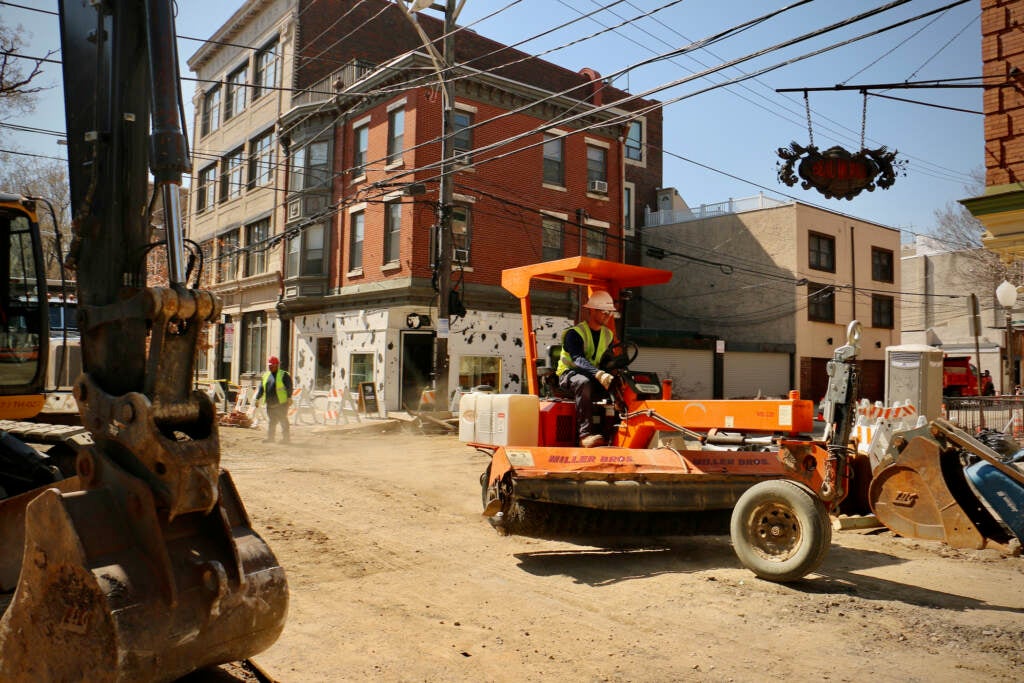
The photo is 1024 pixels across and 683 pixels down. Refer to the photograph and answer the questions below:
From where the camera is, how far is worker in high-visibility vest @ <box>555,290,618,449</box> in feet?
24.4

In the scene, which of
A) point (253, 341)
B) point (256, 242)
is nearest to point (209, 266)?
point (253, 341)

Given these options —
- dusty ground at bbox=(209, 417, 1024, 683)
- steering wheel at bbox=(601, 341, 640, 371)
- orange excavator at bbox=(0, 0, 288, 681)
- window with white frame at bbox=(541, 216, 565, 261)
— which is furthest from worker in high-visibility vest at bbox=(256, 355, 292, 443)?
orange excavator at bbox=(0, 0, 288, 681)

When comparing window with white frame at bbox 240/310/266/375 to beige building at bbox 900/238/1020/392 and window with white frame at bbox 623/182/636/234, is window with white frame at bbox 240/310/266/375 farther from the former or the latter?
beige building at bbox 900/238/1020/392

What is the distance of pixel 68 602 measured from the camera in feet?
8.36

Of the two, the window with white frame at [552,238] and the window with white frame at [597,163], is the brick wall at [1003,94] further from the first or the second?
the window with white frame at [597,163]

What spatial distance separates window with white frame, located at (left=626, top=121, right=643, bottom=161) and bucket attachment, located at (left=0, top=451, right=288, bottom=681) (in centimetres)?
3729

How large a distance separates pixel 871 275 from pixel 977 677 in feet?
116

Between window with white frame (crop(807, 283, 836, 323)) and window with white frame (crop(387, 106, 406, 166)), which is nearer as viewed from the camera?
window with white frame (crop(387, 106, 406, 166))

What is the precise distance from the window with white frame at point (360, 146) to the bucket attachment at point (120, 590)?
24.2 meters

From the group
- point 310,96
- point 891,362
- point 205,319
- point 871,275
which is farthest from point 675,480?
point 871,275

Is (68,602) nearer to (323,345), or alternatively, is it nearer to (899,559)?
(899,559)

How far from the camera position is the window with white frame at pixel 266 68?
30.0 meters

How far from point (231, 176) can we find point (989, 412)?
30538mm

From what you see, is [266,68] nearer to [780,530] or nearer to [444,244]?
[444,244]
